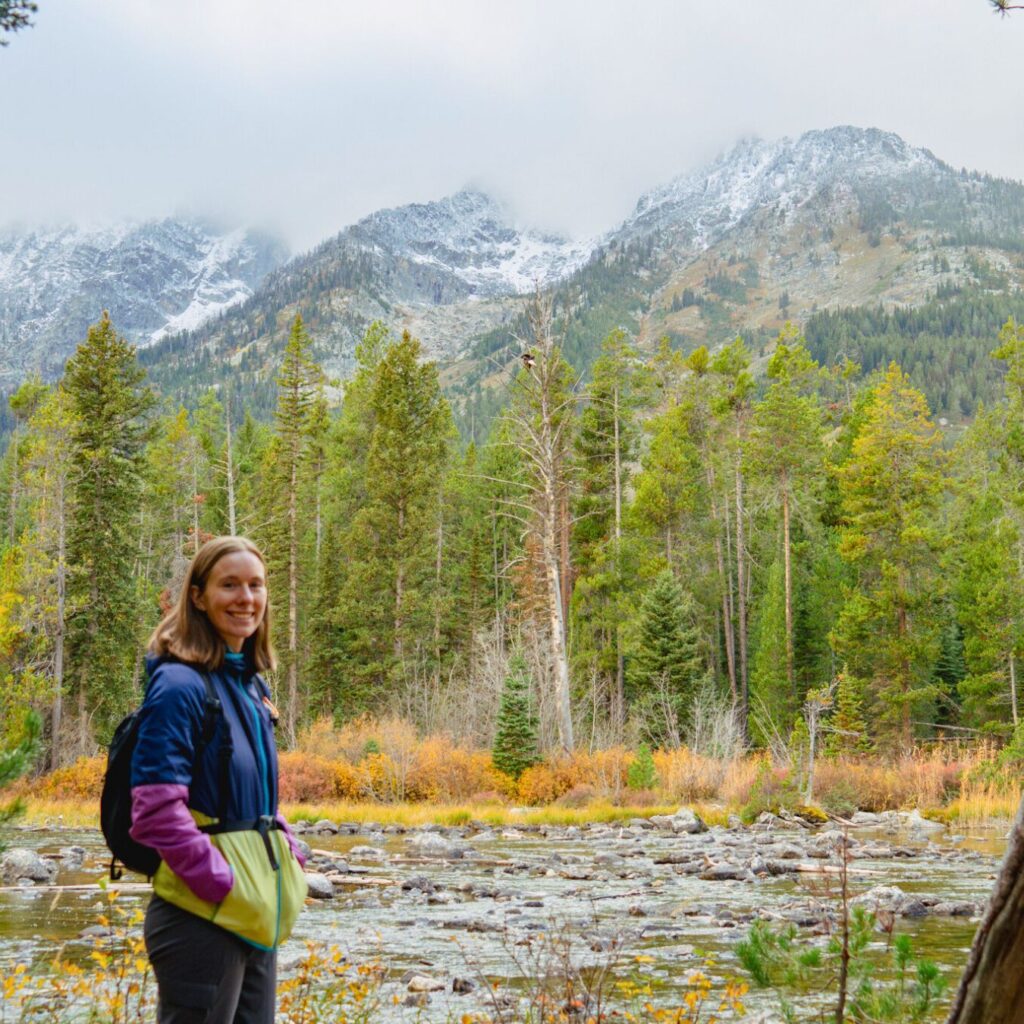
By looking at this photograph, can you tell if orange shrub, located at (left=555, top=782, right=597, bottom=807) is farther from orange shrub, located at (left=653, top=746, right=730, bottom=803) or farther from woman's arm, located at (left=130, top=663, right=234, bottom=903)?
woman's arm, located at (left=130, top=663, right=234, bottom=903)

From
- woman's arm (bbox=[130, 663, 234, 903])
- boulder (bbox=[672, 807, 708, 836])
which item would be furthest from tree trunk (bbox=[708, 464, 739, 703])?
woman's arm (bbox=[130, 663, 234, 903])

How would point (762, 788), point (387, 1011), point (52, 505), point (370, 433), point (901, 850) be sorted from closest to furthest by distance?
point (387, 1011) → point (901, 850) → point (762, 788) → point (52, 505) → point (370, 433)

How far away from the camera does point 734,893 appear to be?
372 inches

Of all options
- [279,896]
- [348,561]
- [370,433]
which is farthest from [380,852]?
[370,433]

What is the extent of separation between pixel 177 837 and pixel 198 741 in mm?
267

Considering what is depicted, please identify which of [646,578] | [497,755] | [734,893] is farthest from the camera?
[646,578]

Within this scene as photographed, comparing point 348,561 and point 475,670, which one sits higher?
point 348,561

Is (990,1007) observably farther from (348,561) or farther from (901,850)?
(348,561)

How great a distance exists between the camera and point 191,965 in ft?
8.77

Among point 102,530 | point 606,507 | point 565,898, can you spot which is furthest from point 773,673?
point 565,898

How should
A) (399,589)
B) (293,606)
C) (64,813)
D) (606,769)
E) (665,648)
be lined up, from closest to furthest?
(64,813), (606,769), (665,648), (399,589), (293,606)

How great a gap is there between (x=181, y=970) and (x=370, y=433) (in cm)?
4197

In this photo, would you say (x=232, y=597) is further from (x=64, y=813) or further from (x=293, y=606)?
(x=293, y=606)

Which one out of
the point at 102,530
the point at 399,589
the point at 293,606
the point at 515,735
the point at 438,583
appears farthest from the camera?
the point at 438,583
